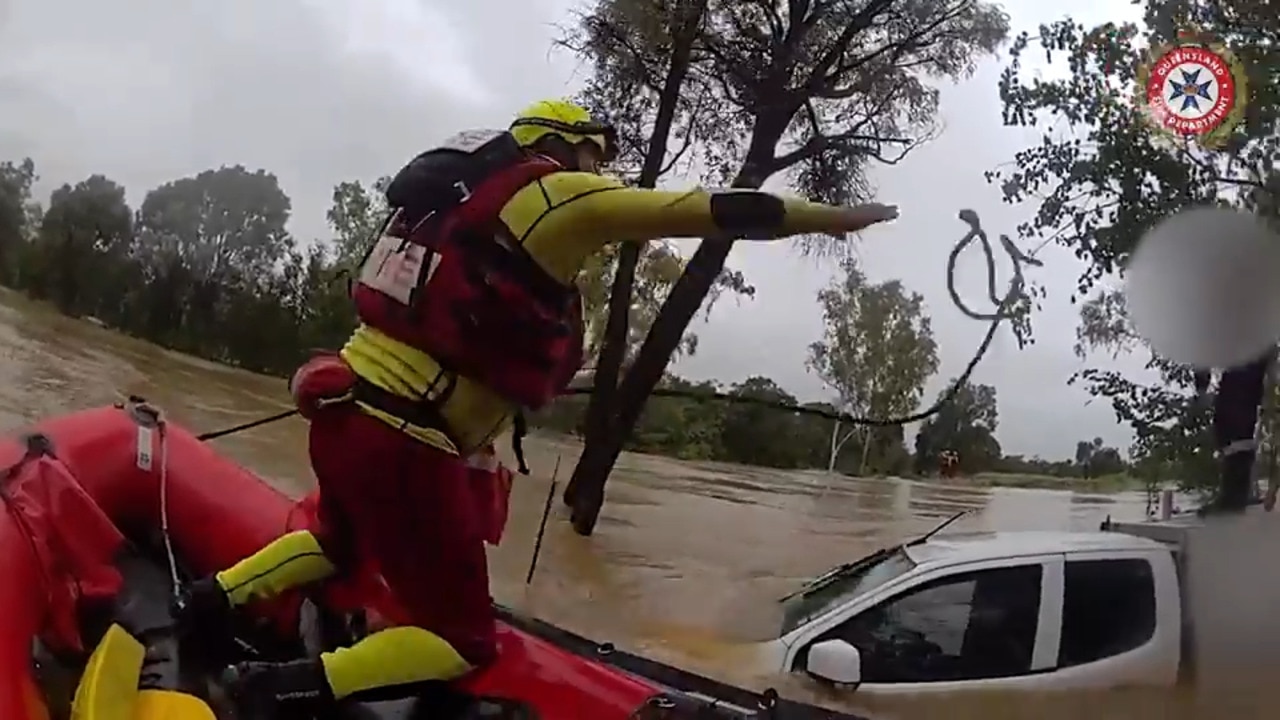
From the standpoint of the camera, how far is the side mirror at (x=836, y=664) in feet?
4.21

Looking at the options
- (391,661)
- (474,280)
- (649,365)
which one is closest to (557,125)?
(474,280)

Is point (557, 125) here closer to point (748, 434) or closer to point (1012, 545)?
point (748, 434)

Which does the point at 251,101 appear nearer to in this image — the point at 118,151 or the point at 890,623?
the point at 118,151

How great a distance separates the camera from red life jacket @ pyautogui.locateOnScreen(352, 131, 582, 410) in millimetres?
810

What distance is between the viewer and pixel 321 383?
871mm

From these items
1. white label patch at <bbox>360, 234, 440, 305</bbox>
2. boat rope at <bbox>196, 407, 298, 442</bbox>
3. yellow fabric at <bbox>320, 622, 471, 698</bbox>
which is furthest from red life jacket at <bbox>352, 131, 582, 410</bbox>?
boat rope at <bbox>196, 407, 298, 442</bbox>

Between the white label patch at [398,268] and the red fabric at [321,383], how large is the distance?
56 mm

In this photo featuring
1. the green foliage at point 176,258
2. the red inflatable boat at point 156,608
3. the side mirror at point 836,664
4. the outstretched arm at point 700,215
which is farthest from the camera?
the green foliage at point 176,258

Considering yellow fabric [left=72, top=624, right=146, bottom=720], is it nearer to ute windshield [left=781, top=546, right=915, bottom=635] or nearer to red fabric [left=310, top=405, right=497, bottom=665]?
red fabric [left=310, top=405, right=497, bottom=665]

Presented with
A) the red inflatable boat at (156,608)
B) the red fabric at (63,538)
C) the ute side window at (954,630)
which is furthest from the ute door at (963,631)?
the red fabric at (63,538)

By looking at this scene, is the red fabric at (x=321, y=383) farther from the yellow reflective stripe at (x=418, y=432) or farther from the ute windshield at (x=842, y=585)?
the ute windshield at (x=842, y=585)

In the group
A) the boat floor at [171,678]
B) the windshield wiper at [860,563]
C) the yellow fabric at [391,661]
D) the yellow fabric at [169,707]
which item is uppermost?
the windshield wiper at [860,563]

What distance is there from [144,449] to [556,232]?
0.45 meters

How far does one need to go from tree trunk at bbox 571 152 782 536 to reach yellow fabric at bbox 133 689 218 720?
1.90 feet
